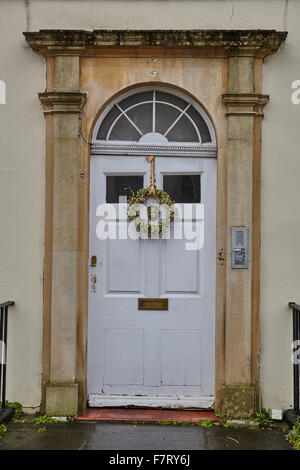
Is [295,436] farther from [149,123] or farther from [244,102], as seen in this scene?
[149,123]

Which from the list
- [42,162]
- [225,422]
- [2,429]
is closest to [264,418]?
[225,422]

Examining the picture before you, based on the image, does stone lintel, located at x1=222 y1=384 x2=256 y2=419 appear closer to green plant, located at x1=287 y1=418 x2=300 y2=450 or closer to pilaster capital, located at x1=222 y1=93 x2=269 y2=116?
green plant, located at x1=287 y1=418 x2=300 y2=450

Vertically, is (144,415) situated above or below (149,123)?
below

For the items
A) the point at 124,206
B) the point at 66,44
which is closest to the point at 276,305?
the point at 124,206

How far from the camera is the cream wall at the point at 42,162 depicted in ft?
17.6

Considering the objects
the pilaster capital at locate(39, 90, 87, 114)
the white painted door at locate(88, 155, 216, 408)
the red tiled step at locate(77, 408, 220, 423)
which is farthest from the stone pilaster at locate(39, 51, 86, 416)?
the red tiled step at locate(77, 408, 220, 423)

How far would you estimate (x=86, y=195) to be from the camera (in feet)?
17.9

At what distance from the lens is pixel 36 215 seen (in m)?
5.44

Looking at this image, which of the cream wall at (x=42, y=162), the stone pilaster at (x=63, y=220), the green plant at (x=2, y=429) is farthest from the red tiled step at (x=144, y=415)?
the green plant at (x=2, y=429)

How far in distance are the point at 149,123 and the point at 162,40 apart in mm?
798

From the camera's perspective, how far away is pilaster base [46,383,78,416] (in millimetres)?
5262

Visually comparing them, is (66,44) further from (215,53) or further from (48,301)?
(48,301)

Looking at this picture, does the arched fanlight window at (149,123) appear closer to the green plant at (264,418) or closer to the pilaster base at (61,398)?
the pilaster base at (61,398)

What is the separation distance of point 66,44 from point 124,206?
5.40 feet
